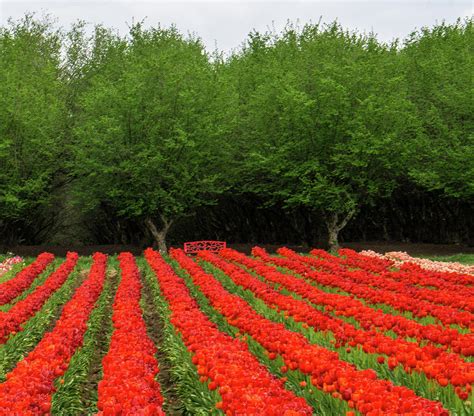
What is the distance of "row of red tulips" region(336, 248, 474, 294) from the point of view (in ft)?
50.2

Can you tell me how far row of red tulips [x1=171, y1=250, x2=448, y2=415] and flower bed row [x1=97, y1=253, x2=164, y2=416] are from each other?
1.81 meters

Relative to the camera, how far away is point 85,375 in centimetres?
957

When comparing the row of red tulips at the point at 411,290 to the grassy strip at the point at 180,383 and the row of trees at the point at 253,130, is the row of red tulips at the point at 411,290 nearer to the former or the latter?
the grassy strip at the point at 180,383

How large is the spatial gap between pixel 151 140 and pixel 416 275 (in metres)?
19.0

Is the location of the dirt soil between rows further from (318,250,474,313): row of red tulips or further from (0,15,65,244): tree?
(318,250,474,313): row of red tulips

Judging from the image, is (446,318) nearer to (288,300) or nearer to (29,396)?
(288,300)

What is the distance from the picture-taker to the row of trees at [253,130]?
31.3 meters

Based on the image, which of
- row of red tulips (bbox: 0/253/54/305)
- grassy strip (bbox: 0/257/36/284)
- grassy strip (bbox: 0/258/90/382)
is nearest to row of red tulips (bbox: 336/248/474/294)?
grassy strip (bbox: 0/258/90/382)

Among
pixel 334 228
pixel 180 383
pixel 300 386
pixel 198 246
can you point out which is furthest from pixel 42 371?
pixel 334 228

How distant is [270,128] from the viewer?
33.9 meters

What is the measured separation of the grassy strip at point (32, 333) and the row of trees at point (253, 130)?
47.0 feet

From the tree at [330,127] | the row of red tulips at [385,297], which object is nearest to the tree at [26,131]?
the tree at [330,127]

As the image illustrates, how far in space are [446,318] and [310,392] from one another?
4262 millimetres

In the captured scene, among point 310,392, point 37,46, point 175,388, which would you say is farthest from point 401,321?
point 37,46
